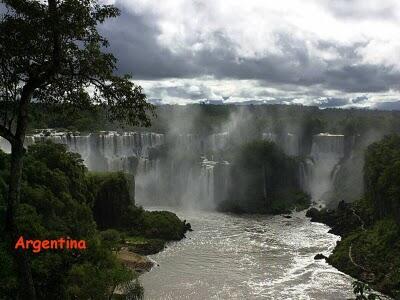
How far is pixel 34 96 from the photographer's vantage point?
1296 centimetres

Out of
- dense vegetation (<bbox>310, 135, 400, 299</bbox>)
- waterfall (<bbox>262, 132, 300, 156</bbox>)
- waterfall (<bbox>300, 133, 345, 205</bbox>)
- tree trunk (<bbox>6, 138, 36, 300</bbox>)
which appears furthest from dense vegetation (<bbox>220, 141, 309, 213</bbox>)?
tree trunk (<bbox>6, 138, 36, 300</bbox>)

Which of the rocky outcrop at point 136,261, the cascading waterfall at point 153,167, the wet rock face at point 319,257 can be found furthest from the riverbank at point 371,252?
the cascading waterfall at point 153,167

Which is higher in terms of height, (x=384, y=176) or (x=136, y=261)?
(x=384, y=176)

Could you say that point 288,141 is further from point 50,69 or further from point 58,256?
point 50,69

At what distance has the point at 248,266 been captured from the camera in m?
49.7

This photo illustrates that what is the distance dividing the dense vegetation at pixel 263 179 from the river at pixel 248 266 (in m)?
17.2

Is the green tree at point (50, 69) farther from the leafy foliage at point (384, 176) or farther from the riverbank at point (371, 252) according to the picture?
the leafy foliage at point (384, 176)

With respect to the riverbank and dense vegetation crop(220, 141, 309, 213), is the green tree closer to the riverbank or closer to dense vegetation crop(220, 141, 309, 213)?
the riverbank

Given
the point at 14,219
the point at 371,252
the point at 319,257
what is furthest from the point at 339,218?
the point at 14,219

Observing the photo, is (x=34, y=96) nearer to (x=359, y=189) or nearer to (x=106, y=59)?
(x=106, y=59)

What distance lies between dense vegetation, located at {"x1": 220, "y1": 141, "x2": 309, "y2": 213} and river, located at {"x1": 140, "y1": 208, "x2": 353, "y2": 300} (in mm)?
17185

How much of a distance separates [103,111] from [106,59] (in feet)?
5.79

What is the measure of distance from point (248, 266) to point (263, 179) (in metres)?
46.8

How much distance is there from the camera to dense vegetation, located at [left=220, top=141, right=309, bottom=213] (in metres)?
90.7
